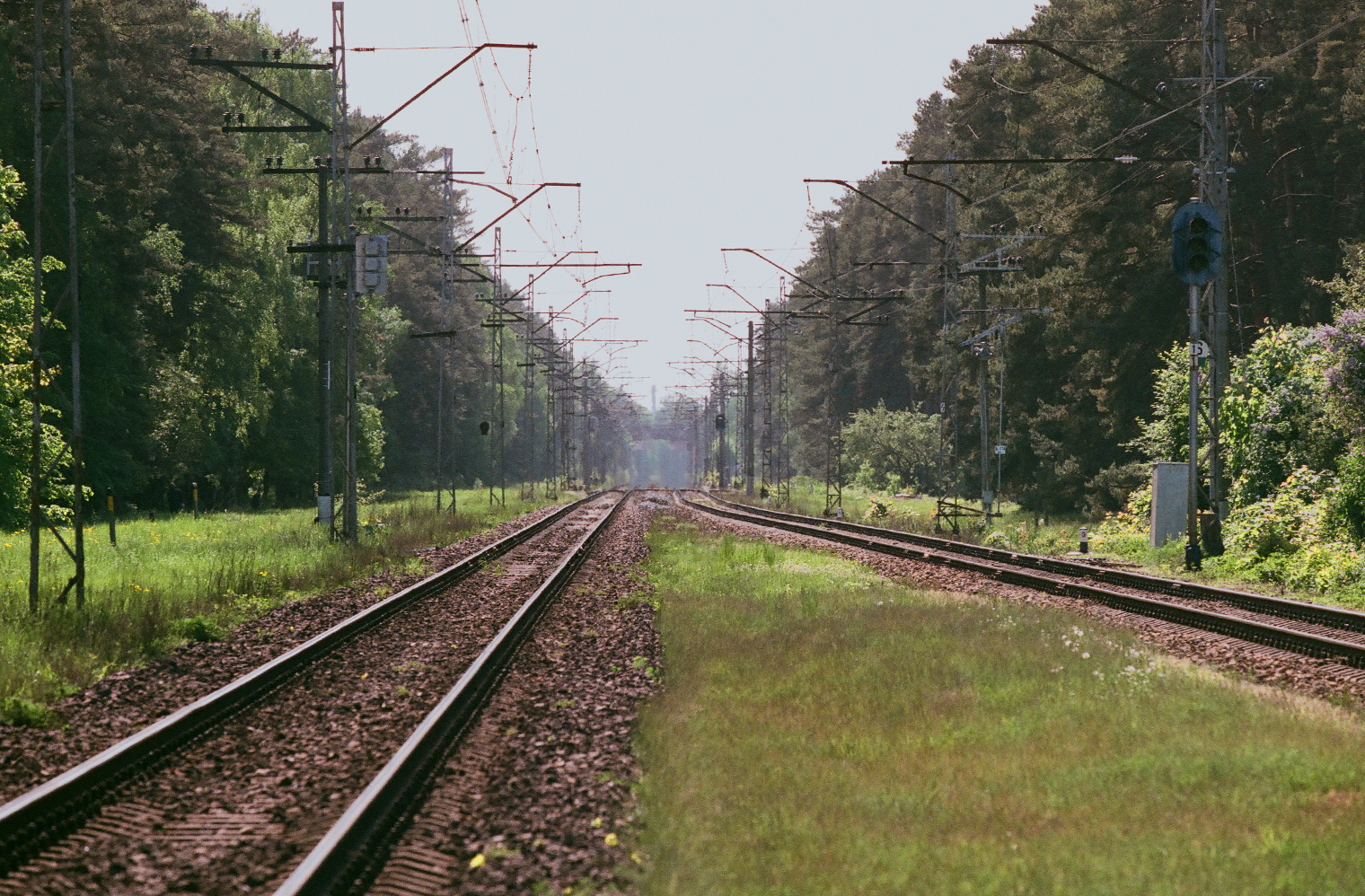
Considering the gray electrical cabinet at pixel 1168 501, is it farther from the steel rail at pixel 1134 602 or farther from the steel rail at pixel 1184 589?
the steel rail at pixel 1134 602

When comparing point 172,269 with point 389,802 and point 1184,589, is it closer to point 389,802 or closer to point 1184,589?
point 1184,589

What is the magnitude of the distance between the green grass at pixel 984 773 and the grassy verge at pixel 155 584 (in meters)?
5.92

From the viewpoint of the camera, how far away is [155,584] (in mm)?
18047

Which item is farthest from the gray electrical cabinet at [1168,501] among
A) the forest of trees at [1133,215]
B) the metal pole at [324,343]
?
the metal pole at [324,343]

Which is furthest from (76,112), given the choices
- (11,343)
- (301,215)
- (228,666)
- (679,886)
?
(679,886)

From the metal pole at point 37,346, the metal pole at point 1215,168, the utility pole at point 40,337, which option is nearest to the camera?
the metal pole at point 37,346

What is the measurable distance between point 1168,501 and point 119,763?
2300cm

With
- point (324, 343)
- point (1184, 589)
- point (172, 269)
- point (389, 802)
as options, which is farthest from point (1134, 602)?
point (172, 269)

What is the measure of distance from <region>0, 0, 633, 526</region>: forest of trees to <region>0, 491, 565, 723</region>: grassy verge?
4418 mm

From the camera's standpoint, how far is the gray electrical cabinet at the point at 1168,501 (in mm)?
25812

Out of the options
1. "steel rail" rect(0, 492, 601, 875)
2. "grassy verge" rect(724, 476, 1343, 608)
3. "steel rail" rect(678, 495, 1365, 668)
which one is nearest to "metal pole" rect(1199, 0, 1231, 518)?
"grassy verge" rect(724, 476, 1343, 608)

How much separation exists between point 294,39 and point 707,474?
7544 cm

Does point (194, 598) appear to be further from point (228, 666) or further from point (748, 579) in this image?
point (748, 579)

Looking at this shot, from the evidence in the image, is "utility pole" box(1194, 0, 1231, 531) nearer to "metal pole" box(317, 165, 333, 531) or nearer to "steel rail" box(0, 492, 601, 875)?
"steel rail" box(0, 492, 601, 875)
